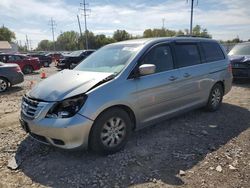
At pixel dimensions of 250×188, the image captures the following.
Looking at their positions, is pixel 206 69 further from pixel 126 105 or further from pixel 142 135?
pixel 126 105

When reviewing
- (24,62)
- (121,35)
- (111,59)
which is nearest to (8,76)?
(111,59)

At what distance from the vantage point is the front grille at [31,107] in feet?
13.1

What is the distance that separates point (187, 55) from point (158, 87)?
1333mm

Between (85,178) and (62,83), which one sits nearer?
(85,178)

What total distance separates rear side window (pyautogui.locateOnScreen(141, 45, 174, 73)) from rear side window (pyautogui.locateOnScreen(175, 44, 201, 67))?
0.84 feet

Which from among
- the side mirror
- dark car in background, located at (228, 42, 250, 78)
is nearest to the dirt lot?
the side mirror

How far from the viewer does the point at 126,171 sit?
12.6 feet

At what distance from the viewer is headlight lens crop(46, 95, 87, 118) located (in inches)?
152

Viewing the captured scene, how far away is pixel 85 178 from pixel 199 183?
4.81 ft

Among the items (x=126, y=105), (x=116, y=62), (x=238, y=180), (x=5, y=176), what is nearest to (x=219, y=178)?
(x=238, y=180)

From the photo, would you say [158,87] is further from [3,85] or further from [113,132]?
[3,85]

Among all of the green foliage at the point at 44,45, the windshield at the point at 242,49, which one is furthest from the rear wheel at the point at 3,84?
the green foliage at the point at 44,45

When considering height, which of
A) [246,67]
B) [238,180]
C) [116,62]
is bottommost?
[238,180]

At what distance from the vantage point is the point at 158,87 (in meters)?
4.82
